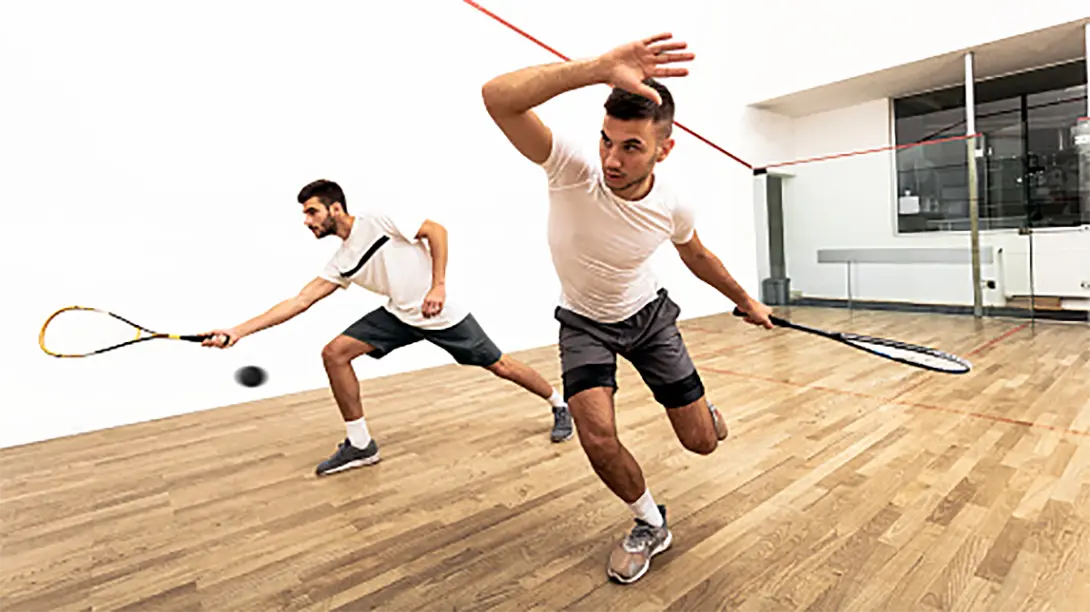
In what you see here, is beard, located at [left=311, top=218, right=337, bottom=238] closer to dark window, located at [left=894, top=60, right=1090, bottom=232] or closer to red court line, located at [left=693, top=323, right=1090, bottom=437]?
red court line, located at [left=693, top=323, right=1090, bottom=437]

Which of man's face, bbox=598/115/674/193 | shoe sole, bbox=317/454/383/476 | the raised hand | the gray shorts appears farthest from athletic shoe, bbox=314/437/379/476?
the raised hand

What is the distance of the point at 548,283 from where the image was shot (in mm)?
5098

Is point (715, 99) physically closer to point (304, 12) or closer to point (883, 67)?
point (883, 67)

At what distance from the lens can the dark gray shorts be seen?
7.80 ft

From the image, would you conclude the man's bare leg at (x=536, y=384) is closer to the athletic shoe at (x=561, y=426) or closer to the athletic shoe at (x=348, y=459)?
the athletic shoe at (x=561, y=426)

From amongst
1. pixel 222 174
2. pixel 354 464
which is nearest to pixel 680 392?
pixel 354 464

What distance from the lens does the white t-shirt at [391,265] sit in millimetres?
2336

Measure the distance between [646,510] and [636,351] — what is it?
1.18ft

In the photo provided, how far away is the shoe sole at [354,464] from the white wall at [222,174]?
1429 millimetres

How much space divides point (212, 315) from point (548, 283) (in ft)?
7.80

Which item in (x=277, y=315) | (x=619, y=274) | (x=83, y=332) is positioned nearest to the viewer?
(x=619, y=274)

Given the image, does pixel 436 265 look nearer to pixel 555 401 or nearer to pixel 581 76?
pixel 555 401

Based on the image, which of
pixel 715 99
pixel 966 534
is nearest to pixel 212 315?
pixel 966 534

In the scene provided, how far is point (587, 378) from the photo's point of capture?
1.47m
